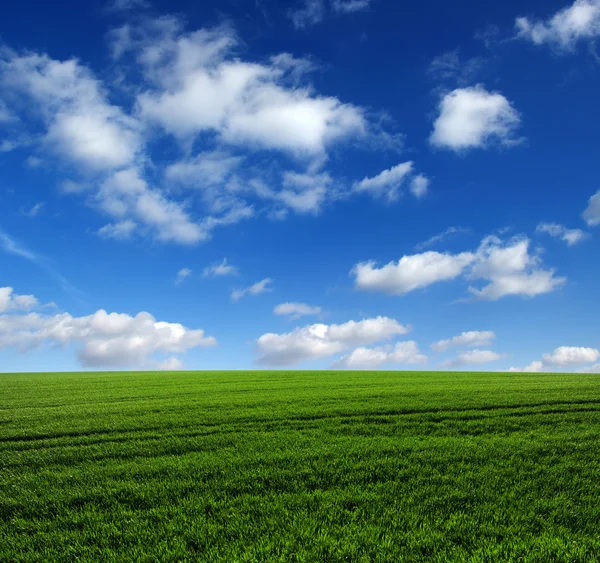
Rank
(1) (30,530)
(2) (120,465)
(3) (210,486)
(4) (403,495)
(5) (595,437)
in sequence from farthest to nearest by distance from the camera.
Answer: (5) (595,437) < (2) (120,465) < (3) (210,486) < (4) (403,495) < (1) (30,530)

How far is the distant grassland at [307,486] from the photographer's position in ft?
20.0

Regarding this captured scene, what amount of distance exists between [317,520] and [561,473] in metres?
5.60

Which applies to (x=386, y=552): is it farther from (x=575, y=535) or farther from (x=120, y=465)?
(x=120, y=465)

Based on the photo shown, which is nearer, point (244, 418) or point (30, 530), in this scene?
point (30, 530)

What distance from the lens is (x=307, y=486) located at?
8055 mm

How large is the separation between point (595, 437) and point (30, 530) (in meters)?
13.5

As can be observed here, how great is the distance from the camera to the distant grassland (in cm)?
611

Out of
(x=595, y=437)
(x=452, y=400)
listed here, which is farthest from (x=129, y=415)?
(x=595, y=437)

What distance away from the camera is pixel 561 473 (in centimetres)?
880

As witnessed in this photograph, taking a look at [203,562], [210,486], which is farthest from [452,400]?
[203,562]

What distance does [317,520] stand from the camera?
6.70m

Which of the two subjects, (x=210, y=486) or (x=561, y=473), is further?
(x=561, y=473)

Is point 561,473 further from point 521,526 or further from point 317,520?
point 317,520

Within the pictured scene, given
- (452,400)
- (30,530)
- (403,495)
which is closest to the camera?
(30,530)
